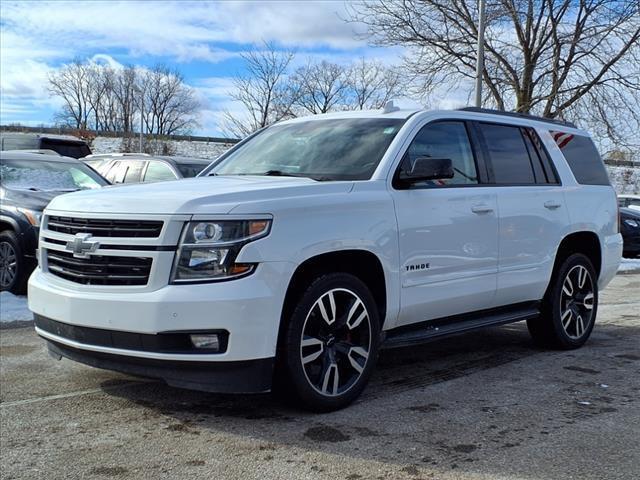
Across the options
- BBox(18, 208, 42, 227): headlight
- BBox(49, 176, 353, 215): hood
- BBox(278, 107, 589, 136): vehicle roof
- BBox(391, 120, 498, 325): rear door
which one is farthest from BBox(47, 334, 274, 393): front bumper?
BBox(18, 208, 42, 227): headlight

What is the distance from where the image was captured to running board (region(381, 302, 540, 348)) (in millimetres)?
4766

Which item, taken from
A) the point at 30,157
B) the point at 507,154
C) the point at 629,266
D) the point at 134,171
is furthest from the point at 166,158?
the point at 629,266

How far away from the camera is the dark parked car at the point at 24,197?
8.05m

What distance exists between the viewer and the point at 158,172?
11.8 metres

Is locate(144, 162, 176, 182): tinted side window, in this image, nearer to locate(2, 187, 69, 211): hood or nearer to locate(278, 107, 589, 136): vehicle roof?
locate(2, 187, 69, 211): hood

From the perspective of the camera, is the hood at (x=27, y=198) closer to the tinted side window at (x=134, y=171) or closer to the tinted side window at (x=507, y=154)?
the tinted side window at (x=134, y=171)

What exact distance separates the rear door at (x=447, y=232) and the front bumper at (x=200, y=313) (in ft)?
3.63

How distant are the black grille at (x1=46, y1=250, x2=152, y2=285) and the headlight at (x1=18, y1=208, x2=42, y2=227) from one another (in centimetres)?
403

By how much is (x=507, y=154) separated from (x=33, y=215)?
5311 millimetres

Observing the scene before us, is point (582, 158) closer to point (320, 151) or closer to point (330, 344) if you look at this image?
point (320, 151)

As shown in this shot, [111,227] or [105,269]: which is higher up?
[111,227]

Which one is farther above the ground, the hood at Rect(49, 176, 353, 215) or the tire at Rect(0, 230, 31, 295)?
the hood at Rect(49, 176, 353, 215)

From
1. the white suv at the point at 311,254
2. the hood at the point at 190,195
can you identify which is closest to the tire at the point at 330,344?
the white suv at the point at 311,254

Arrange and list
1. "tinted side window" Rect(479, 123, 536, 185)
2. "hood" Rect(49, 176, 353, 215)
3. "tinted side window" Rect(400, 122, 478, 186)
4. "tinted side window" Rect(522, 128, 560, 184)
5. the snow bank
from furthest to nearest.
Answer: the snow bank
"tinted side window" Rect(522, 128, 560, 184)
"tinted side window" Rect(479, 123, 536, 185)
"tinted side window" Rect(400, 122, 478, 186)
"hood" Rect(49, 176, 353, 215)
